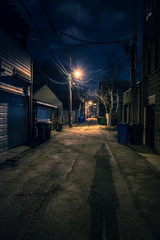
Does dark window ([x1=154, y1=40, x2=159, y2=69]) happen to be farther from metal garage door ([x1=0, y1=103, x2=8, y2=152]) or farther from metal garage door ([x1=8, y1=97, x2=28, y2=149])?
metal garage door ([x1=0, y1=103, x2=8, y2=152])

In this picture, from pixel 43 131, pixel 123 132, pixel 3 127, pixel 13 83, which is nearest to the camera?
pixel 3 127

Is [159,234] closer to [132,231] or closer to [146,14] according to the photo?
[132,231]

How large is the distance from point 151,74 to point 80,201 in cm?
797

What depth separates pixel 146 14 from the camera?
9.40 metres

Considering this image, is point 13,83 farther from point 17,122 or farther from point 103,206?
point 103,206

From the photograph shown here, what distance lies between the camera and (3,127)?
7.50m

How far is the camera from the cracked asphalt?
230cm

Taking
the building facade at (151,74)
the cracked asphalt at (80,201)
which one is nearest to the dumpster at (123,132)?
the building facade at (151,74)

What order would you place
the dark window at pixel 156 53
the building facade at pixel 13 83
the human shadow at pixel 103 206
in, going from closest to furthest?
the human shadow at pixel 103 206 < the building facade at pixel 13 83 < the dark window at pixel 156 53

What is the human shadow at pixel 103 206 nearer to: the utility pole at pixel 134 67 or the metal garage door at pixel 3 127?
the metal garage door at pixel 3 127

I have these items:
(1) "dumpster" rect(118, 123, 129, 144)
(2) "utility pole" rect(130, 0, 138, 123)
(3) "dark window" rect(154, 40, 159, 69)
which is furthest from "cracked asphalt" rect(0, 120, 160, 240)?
(3) "dark window" rect(154, 40, 159, 69)

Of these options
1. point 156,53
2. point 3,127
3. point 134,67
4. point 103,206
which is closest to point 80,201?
point 103,206

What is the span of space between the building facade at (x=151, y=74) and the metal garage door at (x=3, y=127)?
782cm

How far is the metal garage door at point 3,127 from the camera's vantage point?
733cm
